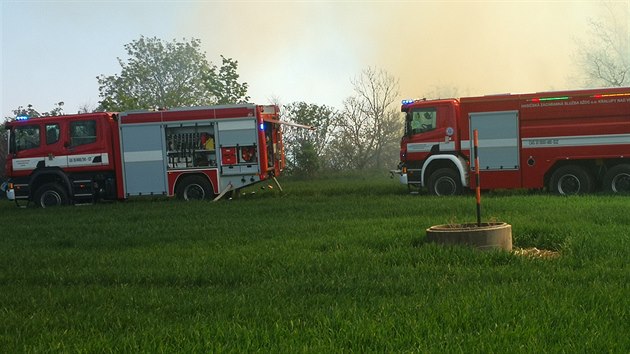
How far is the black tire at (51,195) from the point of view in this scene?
21.5m

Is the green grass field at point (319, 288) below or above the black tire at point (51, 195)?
below

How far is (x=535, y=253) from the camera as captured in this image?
27.9 ft

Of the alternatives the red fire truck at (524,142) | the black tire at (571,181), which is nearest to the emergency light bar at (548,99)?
the red fire truck at (524,142)

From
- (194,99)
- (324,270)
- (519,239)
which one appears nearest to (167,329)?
(324,270)

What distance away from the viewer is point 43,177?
21.6 meters

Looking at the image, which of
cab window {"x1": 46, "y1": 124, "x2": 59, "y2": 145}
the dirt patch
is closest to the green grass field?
the dirt patch

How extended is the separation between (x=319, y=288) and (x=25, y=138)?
57.9 ft

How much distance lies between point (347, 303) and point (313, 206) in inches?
404

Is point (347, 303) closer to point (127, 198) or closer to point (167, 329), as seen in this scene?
point (167, 329)

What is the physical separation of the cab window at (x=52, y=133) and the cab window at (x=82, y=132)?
0.49 meters

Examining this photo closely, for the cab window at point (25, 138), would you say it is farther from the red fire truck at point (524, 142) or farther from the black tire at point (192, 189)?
the red fire truck at point (524, 142)

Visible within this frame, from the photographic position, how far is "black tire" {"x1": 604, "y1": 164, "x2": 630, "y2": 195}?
17.9 metres

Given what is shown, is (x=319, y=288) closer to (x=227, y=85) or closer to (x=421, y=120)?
(x=421, y=120)

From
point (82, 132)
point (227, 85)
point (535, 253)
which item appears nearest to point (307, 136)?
point (227, 85)
